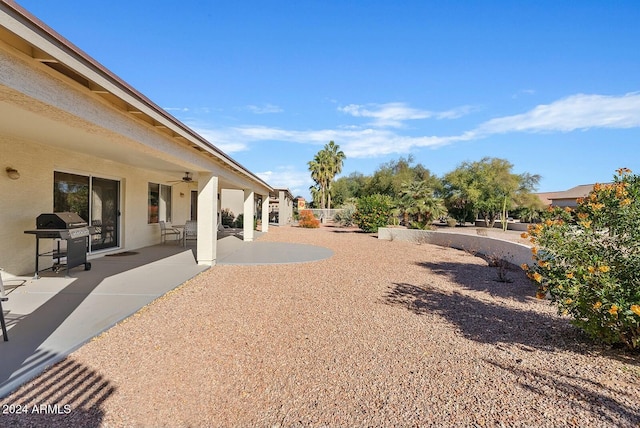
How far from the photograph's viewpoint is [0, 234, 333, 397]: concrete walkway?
11.6ft

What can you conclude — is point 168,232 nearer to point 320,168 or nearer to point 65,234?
point 65,234

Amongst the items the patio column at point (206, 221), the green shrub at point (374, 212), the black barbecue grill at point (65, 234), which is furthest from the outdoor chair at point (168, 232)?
the green shrub at point (374, 212)

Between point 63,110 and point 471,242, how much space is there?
1509 cm

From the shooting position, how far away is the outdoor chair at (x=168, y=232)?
13.3m

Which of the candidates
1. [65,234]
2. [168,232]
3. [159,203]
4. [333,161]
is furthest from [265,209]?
[333,161]

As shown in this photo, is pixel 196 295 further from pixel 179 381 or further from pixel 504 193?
pixel 504 193

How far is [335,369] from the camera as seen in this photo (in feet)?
12.0

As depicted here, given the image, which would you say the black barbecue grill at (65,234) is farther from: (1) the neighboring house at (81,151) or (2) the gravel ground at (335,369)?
(2) the gravel ground at (335,369)

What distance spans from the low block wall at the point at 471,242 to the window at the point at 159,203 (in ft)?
37.9

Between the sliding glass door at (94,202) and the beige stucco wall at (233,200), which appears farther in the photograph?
the beige stucco wall at (233,200)

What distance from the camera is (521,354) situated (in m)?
4.07

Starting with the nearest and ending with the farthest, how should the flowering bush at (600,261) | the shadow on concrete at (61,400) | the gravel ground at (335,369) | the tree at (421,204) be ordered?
the shadow on concrete at (61,400) < the gravel ground at (335,369) < the flowering bush at (600,261) < the tree at (421,204)

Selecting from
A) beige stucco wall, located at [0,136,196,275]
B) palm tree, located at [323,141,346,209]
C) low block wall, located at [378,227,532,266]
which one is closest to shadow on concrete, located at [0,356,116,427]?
beige stucco wall, located at [0,136,196,275]

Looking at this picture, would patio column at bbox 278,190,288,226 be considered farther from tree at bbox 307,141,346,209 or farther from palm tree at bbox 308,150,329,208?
palm tree at bbox 308,150,329,208
